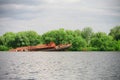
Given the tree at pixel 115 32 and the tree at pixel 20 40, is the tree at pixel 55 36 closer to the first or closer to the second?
the tree at pixel 20 40

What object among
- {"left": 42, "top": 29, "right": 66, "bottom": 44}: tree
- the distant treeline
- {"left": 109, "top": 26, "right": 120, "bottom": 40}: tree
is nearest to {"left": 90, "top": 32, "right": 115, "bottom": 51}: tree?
the distant treeline

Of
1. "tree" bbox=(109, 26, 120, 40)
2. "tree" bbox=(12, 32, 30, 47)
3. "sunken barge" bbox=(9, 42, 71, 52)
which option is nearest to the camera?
"tree" bbox=(12, 32, 30, 47)

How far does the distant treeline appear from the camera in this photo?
13125mm

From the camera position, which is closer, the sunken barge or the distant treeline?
the distant treeline

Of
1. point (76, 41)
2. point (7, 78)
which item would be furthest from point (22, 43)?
point (7, 78)

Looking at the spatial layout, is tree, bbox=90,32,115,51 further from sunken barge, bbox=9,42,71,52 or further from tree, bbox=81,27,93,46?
sunken barge, bbox=9,42,71,52

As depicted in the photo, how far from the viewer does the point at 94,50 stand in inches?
658

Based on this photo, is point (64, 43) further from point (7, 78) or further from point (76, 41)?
point (7, 78)

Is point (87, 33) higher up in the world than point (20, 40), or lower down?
higher up

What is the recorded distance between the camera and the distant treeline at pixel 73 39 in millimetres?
13125

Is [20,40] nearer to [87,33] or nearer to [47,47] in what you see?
[47,47]

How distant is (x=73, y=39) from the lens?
1585 centimetres

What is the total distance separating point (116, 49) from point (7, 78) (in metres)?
11.8

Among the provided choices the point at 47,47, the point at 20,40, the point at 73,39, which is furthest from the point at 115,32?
the point at 20,40
